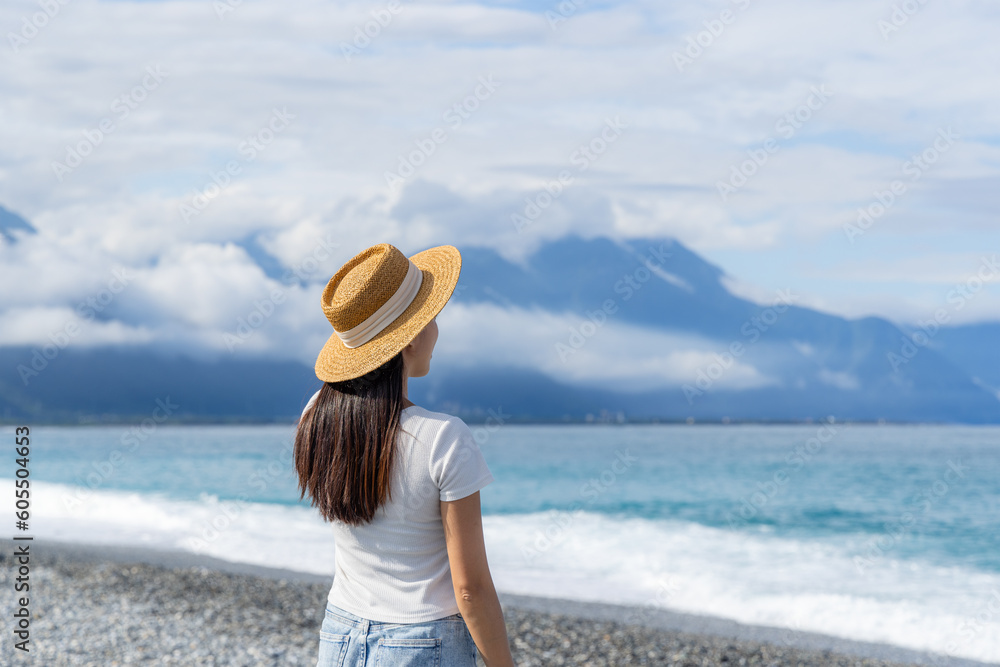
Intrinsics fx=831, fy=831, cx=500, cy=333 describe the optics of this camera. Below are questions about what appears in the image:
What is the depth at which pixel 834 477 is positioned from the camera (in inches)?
1314

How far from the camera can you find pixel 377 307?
2.00m

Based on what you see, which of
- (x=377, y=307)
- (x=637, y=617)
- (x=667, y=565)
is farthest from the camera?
(x=667, y=565)

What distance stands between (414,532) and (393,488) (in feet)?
0.39

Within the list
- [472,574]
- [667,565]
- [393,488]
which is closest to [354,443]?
[393,488]

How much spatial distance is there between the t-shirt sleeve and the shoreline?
6.27 m

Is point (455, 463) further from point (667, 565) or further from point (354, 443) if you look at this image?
point (667, 565)

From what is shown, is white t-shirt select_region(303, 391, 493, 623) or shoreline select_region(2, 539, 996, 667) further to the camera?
shoreline select_region(2, 539, 996, 667)

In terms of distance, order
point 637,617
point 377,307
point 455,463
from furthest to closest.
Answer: point 637,617 → point 377,307 → point 455,463

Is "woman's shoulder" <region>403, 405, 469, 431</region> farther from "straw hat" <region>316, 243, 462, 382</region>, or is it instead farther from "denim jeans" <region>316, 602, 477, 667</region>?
Result: "denim jeans" <region>316, 602, 477, 667</region>

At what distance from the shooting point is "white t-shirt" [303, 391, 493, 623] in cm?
182

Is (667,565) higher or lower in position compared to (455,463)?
lower

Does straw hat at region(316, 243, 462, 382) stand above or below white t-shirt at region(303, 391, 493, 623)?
above

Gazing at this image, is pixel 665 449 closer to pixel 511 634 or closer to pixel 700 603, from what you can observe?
pixel 700 603

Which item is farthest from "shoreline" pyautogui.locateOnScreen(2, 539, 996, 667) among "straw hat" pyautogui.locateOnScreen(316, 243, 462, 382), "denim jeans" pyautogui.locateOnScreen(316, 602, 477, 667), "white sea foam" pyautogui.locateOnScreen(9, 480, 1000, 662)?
"straw hat" pyautogui.locateOnScreen(316, 243, 462, 382)
